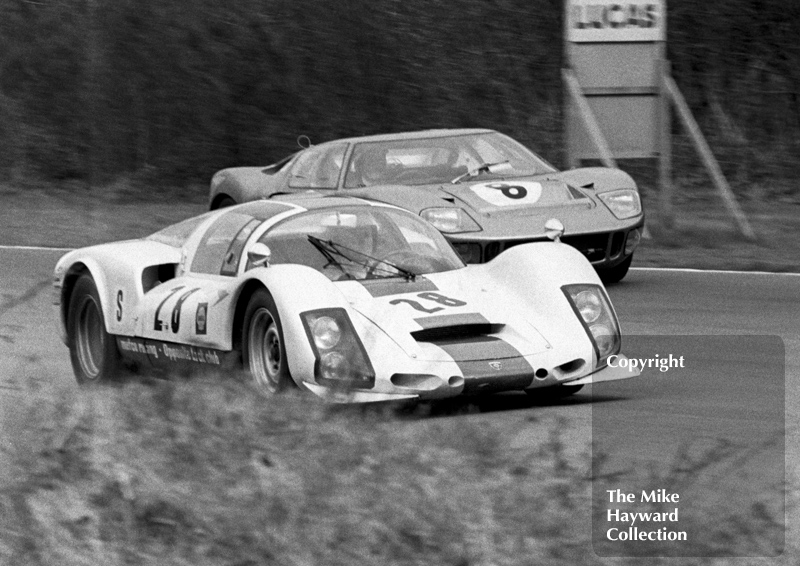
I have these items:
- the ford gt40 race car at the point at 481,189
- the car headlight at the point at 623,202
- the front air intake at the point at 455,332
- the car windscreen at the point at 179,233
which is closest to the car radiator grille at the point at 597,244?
the ford gt40 race car at the point at 481,189

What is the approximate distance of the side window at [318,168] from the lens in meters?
12.9

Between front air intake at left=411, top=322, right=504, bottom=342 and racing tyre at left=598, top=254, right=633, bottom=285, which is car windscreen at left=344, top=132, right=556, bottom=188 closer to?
racing tyre at left=598, top=254, right=633, bottom=285

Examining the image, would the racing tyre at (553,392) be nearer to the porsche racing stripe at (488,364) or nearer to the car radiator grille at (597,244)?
the porsche racing stripe at (488,364)

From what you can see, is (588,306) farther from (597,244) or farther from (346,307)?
(597,244)

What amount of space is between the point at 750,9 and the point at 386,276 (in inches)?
616

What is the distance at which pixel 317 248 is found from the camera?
26.2 feet

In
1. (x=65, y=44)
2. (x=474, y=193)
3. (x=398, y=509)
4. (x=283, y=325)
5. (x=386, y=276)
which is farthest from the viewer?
(x=65, y=44)

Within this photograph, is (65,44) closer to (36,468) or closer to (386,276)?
(386,276)

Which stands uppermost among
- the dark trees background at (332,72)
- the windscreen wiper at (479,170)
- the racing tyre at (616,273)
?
the windscreen wiper at (479,170)

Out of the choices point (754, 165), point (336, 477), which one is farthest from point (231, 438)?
point (754, 165)

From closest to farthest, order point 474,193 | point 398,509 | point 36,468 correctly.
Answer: point 398,509, point 36,468, point 474,193

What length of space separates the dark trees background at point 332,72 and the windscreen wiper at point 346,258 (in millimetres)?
14244

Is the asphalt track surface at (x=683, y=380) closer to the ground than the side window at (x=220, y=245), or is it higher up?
closer to the ground

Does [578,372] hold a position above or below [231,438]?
below
